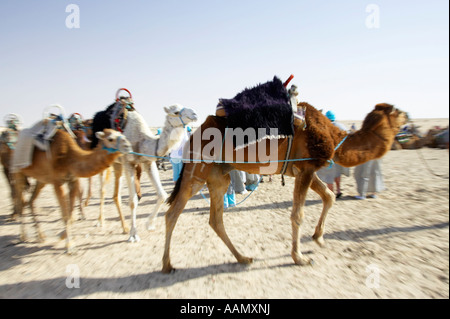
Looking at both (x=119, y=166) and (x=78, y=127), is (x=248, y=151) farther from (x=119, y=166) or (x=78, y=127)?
(x=78, y=127)

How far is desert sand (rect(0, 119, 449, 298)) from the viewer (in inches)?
135

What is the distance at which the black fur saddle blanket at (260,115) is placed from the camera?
3521 mm

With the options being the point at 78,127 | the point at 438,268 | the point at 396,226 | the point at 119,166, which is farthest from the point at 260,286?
the point at 78,127

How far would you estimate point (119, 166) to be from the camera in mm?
6082

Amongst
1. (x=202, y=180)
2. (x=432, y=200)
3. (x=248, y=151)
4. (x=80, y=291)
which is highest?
(x=248, y=151)

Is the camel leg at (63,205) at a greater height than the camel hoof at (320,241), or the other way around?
the camel leg at (63,205)

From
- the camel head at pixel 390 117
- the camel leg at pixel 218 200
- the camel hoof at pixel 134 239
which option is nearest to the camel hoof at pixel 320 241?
the camel leg at pixel 218 200

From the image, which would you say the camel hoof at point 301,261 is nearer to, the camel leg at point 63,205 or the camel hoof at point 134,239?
the camel hoof at point 134,239

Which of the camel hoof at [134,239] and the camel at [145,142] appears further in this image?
the camel hoof at [134,239]

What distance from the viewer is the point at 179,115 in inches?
198

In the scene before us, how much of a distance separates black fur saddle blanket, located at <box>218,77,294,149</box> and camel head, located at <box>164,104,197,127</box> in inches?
50.3

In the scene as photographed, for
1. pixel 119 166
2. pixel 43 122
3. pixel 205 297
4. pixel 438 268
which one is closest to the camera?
pixel 205 297

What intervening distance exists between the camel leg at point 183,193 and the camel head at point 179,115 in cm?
128

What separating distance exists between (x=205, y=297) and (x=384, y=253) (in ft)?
9.88
